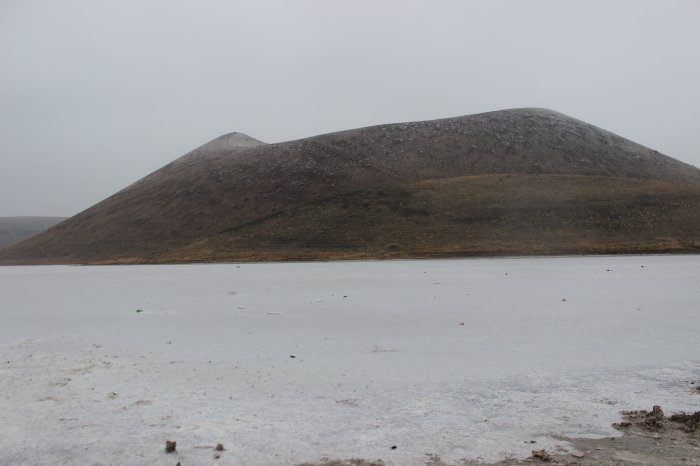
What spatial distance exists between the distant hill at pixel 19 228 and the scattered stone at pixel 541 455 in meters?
171

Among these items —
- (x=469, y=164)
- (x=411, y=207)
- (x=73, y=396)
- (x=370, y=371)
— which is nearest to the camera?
(x=73, y=396)

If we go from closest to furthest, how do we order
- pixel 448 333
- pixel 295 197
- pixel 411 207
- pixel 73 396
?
pixel 73 396 → pixel 448 333 → pixel 411 207 → pixel 295 197

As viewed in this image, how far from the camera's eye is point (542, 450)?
Result: 509 centimetres

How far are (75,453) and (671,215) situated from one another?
5359 cm

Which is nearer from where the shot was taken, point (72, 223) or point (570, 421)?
point (570, 421)

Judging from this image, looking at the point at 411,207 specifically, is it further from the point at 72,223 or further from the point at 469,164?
the point at 72,223

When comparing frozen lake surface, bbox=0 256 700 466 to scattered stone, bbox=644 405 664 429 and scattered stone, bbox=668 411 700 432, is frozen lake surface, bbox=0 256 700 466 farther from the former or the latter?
scattered stone, bbox=668 411 700 432

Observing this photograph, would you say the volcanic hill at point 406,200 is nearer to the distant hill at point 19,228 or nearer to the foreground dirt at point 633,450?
the foreground dirt at point 633,450

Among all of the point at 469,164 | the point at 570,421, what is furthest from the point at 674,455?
the point at 469,164

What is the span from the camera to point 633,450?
511 centimetres

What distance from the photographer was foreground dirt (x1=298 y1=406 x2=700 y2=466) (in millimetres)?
4887

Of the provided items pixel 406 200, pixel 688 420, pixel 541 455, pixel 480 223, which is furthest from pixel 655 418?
pixel 406 200

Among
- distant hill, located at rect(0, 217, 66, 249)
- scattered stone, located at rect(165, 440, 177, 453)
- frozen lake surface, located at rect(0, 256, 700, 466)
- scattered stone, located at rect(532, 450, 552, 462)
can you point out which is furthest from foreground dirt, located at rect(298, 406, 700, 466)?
distant hill, located at rect(0, 217, 66, 249)

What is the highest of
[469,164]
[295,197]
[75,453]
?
[469,164]
